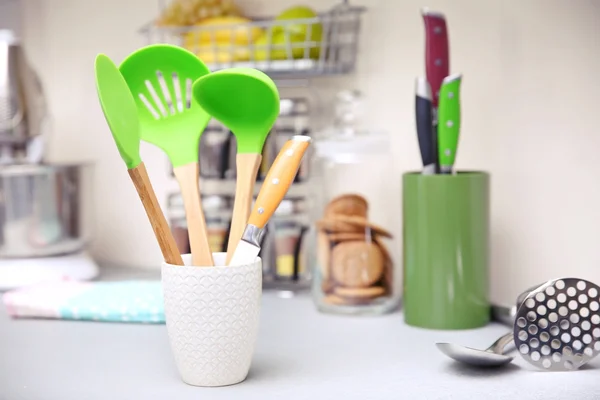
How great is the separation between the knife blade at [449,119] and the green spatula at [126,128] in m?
0.34

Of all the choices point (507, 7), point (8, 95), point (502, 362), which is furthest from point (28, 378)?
point (507, 7)

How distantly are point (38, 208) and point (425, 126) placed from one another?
1.89 feet

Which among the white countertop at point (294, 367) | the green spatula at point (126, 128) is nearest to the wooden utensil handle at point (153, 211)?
→ the green spatula at point (126, 128)

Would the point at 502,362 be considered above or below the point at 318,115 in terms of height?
below

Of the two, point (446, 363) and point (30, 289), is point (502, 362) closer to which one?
point (446, 363)

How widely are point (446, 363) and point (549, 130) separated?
0.34m

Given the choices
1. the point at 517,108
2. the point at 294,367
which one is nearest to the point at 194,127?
the point at 294,367

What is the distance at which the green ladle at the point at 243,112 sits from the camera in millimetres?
672

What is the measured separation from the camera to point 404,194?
34.9 inches

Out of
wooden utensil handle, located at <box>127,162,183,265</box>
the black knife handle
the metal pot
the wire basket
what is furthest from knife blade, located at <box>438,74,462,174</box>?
the metal pot

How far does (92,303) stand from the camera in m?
0.94

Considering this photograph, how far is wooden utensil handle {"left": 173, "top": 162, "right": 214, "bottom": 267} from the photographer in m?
0.71

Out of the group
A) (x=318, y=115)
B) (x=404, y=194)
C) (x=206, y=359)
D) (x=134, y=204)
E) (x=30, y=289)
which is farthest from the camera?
(x=134, y=204)

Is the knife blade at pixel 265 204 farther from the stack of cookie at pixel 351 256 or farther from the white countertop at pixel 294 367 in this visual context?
the stack of cookie at pixel 351 256
